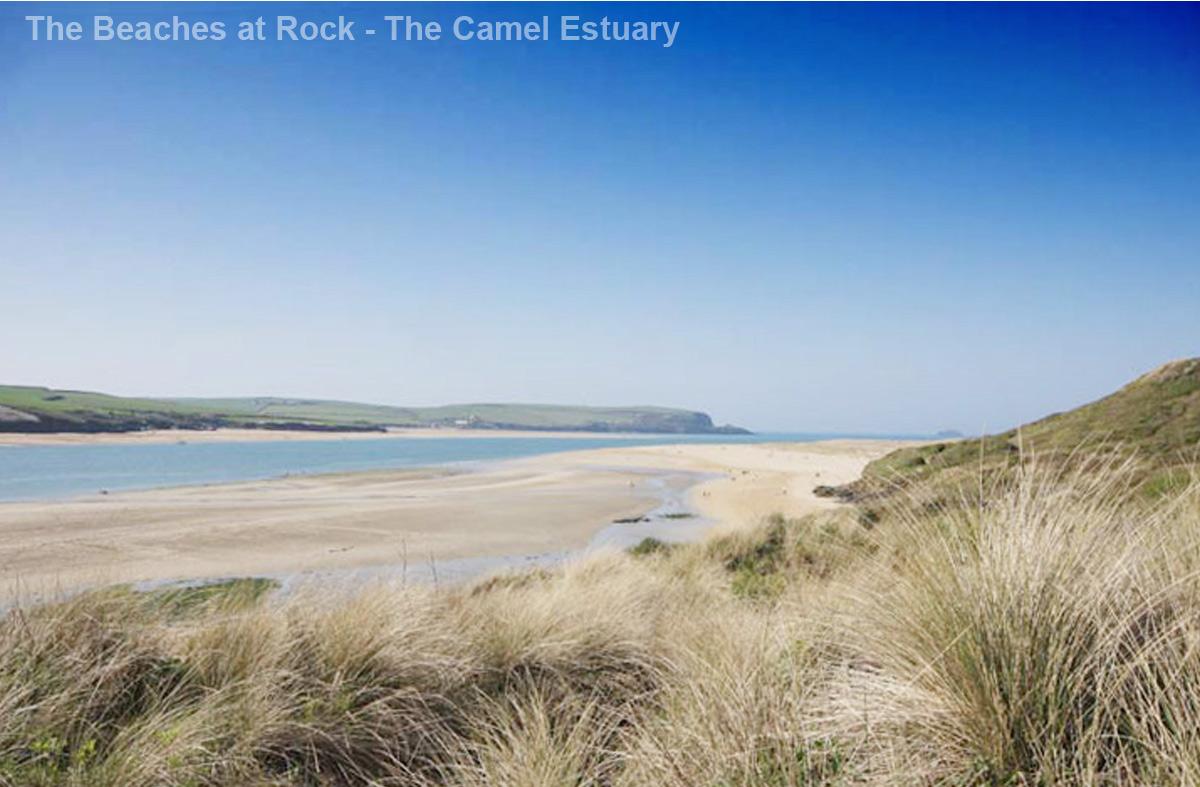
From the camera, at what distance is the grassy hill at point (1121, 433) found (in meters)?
9.88

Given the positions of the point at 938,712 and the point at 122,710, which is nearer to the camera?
the point at 938,712

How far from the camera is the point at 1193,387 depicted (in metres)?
12.4

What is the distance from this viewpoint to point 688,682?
10.8 feet

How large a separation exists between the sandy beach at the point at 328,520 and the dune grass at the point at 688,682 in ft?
6.17

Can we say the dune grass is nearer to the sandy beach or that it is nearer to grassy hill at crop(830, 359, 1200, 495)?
the sandy beach

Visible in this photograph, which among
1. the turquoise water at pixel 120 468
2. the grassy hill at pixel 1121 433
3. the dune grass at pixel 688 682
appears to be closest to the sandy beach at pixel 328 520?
the dune grass at pixel 688 682

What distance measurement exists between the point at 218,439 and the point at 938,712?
81.5 m

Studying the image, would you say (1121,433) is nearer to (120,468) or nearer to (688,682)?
(688,682)

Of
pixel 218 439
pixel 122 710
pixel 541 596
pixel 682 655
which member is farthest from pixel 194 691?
pixel 218 439

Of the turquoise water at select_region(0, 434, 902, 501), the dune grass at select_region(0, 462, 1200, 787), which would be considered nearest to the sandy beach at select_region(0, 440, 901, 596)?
the dune grass at select_region(0, 462, 1200, 787)

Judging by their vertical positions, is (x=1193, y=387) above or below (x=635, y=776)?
above

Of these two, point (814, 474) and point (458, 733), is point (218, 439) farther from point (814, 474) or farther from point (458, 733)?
point (458, 733)

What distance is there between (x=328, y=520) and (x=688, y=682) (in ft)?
52.8

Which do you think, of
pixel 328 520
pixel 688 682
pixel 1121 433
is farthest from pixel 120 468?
pixel 1121 433
